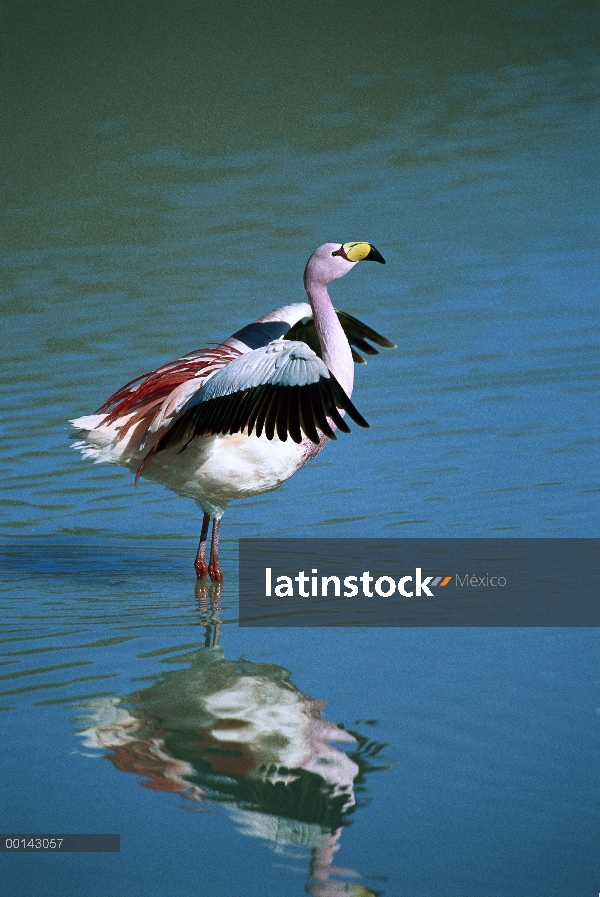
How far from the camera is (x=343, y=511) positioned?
24.5 feet

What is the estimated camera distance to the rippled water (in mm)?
4137

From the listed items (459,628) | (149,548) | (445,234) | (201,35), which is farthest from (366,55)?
(459,628)

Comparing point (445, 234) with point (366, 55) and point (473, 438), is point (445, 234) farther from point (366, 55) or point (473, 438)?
point (366, 55)

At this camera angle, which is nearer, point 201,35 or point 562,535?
point 562,535

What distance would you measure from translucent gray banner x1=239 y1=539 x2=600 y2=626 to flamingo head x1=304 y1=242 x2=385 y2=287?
131 centimetres

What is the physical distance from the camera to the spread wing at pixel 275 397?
5.48 meters

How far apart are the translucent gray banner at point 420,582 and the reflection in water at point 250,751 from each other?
2.47ft

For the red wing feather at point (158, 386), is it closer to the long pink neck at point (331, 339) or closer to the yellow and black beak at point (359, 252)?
the long pink neck at point (331, 339)

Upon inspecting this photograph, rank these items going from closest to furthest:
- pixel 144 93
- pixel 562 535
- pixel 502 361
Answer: pixel 562 535, pixel 502 361, pixel 144 93

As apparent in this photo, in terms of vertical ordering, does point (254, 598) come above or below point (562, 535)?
below

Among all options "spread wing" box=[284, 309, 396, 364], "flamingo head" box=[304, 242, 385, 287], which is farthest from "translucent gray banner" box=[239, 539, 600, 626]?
"flamingo head" box=[304, 242, 385, 287]

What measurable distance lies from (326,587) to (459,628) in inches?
32.0

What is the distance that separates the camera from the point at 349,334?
7613mm

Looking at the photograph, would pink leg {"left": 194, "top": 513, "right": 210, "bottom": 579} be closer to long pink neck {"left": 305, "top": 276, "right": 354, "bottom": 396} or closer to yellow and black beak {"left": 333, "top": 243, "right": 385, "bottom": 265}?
long pink neck {"left": 305, "top": 276, "right": 354, "bottom": 396}
